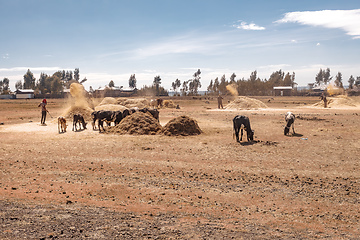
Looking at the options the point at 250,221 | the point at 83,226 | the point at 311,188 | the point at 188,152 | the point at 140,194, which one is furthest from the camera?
the point at 188,152

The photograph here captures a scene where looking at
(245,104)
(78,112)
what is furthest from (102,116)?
(245,104)

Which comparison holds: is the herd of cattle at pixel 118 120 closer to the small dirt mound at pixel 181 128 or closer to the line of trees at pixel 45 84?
the small dirt mound at pixel 181 128

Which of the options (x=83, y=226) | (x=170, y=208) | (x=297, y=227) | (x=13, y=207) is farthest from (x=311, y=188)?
(x=13, y=207)

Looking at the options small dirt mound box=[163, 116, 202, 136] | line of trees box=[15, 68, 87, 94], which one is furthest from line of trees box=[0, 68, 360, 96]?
small dirt mound box=[163, 116, 202, 136]

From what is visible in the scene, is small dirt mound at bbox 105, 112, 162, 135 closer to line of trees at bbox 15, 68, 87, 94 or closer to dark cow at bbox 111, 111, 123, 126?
dark cow at bbox 111, 111, 123, 126

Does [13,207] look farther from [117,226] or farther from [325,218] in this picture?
[325,218]

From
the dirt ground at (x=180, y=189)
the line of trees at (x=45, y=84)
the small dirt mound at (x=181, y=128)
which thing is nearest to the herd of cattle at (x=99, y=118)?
the dirt ground at (x=180, y=189)

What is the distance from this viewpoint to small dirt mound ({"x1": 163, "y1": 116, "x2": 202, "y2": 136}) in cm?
1911

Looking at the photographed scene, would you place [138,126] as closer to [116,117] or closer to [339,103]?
[116,117]

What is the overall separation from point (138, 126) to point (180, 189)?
11.4 metres

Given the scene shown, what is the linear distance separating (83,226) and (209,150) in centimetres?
912

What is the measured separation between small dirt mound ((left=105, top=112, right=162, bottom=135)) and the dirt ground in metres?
2.90

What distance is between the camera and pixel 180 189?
9172 millimetres

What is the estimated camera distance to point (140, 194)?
872cm
